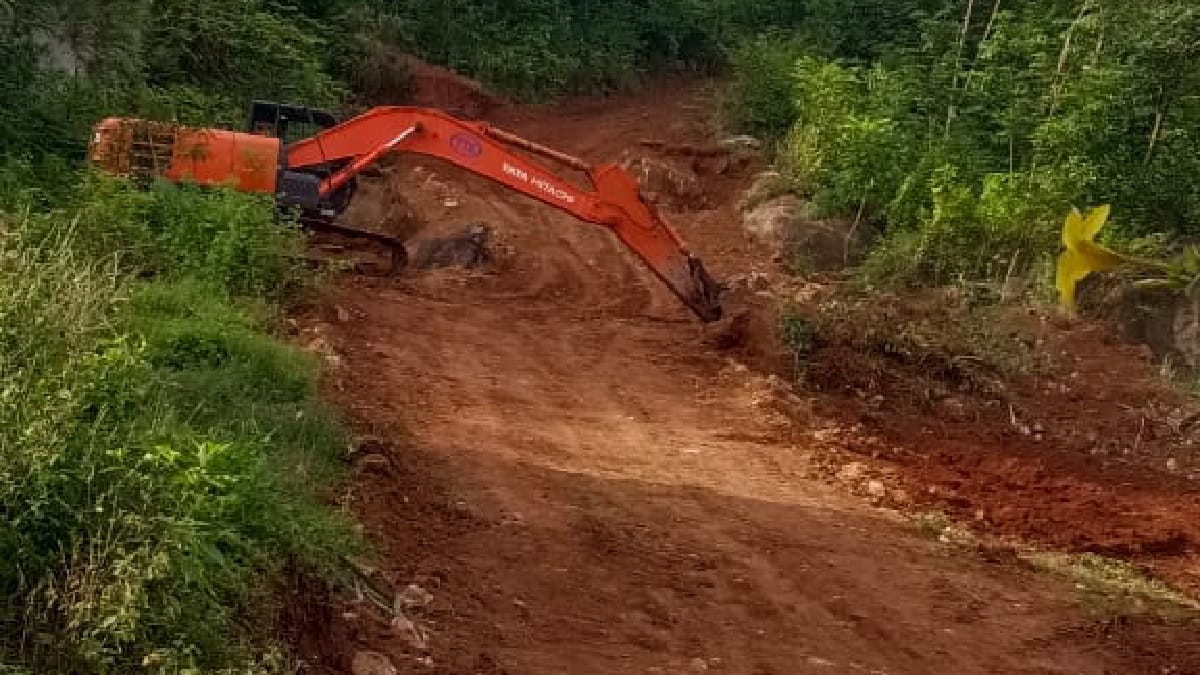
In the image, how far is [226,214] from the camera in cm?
961

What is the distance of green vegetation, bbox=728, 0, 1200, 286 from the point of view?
12812 millimetres

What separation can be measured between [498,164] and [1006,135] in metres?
5.78

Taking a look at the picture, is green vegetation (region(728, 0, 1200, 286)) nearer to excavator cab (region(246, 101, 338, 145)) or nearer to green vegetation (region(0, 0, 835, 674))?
excavator cab (region(246, 101, 338, 145))

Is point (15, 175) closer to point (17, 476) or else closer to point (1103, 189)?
point (17, 476)

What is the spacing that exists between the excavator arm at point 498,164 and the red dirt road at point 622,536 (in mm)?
867

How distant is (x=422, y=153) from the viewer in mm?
11719

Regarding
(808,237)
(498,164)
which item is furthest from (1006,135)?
(498,164)

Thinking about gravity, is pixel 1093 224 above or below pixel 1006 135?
above

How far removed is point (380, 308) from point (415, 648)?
656 centimetres

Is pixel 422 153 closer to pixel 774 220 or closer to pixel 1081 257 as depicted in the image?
pixel 774 220

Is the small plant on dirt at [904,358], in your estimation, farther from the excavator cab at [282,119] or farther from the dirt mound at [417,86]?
the dirt mound at [417,86]

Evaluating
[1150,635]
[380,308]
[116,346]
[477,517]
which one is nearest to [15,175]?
[380,308]

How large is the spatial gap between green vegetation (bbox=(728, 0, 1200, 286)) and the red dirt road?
11.1ft

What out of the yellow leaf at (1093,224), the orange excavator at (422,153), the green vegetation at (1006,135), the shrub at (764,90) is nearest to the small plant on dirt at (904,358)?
the orange excavator at (422,153)
